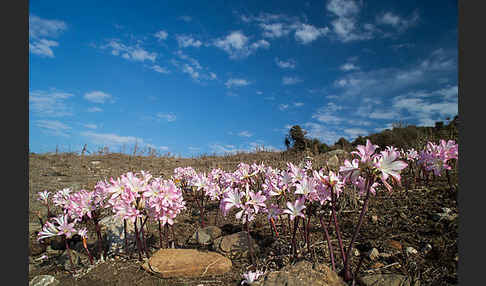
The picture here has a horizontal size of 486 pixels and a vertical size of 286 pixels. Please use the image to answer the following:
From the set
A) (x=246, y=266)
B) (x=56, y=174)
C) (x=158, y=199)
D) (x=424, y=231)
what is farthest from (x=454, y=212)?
(x=56, y=174)

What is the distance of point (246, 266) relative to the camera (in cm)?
348

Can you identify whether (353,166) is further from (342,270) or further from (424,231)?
(424,231)

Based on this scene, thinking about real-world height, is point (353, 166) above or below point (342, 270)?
above

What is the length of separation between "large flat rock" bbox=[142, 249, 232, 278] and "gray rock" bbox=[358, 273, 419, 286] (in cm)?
168

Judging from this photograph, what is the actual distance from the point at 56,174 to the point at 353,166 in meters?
12.6

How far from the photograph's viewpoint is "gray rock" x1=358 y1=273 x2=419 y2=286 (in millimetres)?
2705

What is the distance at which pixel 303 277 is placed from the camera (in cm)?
251

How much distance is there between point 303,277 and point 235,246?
4.99ft

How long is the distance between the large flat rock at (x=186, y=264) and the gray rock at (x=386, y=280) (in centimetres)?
168

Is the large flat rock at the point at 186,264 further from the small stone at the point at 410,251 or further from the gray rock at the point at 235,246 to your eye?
the small stone at the point at 410,251

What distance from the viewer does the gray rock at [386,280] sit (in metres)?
2.71

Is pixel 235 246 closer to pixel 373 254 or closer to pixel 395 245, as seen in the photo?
pixel 373 254

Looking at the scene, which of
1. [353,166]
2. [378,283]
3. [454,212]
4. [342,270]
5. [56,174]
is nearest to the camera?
→ [353,166]

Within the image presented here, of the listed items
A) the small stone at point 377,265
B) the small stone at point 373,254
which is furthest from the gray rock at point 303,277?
the small stone at point 373,254
